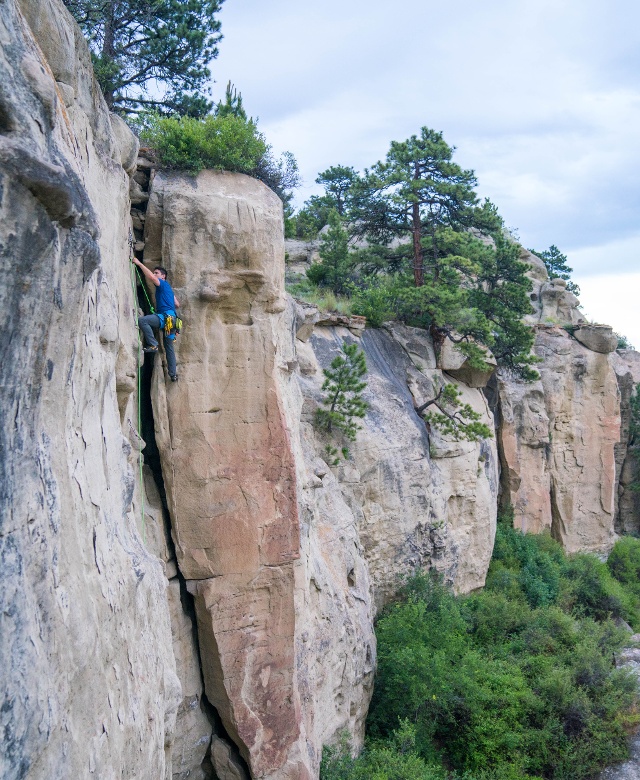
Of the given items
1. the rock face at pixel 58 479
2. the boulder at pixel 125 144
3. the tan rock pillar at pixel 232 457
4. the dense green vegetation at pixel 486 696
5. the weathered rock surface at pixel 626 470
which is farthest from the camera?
the weathered rock surface at pixel 626 470

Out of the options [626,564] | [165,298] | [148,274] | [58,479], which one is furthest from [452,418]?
[58,479]

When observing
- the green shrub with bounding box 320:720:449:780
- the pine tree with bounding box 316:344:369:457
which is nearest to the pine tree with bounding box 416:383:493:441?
the pine tree with bounding box 316:344:369:457

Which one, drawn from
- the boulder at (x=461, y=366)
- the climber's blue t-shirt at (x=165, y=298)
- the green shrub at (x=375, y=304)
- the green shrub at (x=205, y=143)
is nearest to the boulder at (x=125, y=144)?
the green shrub at (x=205, y=143)

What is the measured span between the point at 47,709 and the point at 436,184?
17.1 metres

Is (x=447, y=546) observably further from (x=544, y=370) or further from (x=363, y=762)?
(x=544, y=370)

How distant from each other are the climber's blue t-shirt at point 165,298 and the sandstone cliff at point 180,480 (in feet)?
1.07

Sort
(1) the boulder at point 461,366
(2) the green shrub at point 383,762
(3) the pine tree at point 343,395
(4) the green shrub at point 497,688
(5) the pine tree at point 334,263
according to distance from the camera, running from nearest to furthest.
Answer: (2) the green shrub at point 383,762 → (4) the green shrub at point 497,688 → (3) the pine tree at point 343,395 → (1) the boulder at point 461,366 → (5) the pine tree at point 334,263

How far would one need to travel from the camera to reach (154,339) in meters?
8.84

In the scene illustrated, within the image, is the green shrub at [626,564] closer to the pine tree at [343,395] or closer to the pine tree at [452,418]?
the pine tree at [452,418]

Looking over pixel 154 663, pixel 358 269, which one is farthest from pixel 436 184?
pixel 154 663

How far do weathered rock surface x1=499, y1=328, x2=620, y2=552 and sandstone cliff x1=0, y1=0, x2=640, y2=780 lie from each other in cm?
367

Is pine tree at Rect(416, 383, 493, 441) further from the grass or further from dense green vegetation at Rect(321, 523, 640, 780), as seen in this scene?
dense green vegetation at Rect(321, 523, 640, 780)

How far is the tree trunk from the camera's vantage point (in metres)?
18.9

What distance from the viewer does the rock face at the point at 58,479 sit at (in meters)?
4.02
